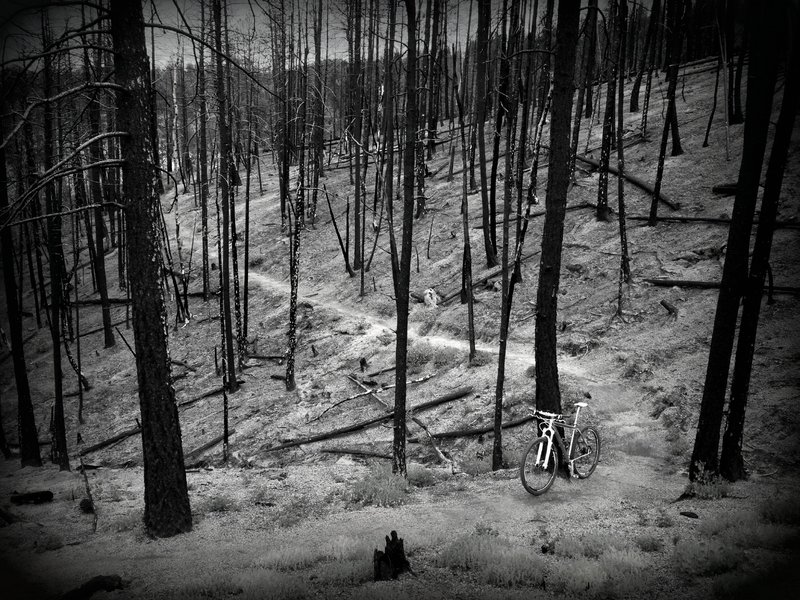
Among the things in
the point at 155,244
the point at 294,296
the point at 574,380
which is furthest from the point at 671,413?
the point at 294,296

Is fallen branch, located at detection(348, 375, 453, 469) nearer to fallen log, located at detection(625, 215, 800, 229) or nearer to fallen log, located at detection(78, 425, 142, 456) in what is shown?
fallen log, located at detection(78, 425, 142, 456)

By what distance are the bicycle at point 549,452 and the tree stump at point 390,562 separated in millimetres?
3112

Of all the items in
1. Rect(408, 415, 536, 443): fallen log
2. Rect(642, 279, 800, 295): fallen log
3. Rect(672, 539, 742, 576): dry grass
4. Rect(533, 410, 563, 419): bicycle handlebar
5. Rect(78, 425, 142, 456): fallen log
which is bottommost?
Rect(78, 425, 142, 456): fallen log

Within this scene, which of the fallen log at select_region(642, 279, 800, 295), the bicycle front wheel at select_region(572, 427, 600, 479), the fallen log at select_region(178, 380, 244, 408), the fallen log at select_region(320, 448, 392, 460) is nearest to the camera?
the bicycle front wheel at select_region(572, 427, 600, 479)

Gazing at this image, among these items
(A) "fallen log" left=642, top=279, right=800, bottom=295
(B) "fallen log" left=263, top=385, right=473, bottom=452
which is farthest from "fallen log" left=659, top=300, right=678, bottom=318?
(B) "fallen log" left=263, top=385, right=473, bottom=452

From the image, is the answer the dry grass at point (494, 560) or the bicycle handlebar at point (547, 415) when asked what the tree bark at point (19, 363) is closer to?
the dry grass at point (494, 560)

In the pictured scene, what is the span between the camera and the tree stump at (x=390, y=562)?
6062 mm

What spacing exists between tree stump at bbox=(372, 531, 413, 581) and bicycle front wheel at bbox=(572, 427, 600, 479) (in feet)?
14.8

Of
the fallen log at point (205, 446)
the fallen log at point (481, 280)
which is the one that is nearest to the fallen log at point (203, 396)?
the fallen log at point (205, 446)

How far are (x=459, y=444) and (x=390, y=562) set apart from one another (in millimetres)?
7406

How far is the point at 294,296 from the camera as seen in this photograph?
18.8 meters

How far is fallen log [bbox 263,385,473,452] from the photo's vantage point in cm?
1513

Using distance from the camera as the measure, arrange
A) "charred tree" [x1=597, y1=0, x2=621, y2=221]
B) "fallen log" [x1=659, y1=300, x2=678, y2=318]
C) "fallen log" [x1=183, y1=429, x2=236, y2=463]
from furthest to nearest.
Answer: "charred tree" [x1=597, y1=0, x2=621, y2=221]
"fallen log" [x1=183, y1=429, x2=236, y2=463]
"fallen log" [x1=659, y1=300, x2=678, y2=318]

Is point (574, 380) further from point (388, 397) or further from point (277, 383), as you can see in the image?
point (277, 383)
